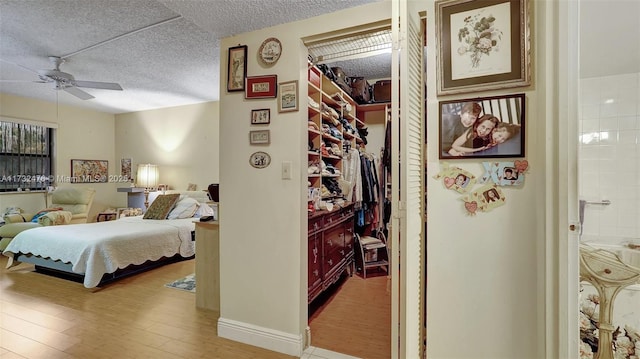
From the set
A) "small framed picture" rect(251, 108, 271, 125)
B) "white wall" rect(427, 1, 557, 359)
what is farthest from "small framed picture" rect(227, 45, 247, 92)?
"white wall" rect(427, 1, 557, 359)

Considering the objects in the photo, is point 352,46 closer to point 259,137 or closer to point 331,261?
point 259,137

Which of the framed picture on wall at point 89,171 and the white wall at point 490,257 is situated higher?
the framed picture on wall at point 89,171

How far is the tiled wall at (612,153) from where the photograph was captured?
7.61 feet

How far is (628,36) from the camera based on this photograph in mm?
1879

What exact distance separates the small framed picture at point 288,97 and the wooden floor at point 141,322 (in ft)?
5.32

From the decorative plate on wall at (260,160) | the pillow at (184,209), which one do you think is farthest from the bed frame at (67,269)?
the decorative plate on wall at (260,160)

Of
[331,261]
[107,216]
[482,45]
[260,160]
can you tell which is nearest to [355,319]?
[331,261]

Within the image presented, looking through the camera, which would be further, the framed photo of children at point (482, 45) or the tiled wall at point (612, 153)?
the tiled wall at point (612, 153)

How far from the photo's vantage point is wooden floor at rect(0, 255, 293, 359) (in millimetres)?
1928

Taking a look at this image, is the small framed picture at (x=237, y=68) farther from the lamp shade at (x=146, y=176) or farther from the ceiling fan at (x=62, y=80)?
the lamp shade at (x=146, y=176)

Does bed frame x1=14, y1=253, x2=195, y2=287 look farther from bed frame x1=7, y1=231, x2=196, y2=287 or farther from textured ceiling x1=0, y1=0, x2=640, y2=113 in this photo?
textured ceiling x1=0, y1=0, x2=640, y2=113

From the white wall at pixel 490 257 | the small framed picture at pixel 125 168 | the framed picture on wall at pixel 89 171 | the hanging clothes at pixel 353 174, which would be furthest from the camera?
the small framed picture at pixel 125 168

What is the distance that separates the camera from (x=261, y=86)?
1979mm

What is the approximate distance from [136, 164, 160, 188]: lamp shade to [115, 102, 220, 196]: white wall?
0.62ft
